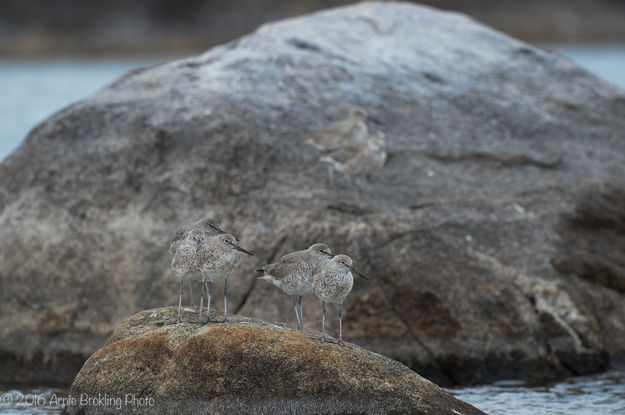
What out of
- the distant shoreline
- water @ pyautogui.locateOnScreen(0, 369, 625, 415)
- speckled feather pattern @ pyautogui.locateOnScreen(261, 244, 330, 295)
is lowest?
water @ pyautogui.locateOnScreen(0, 369, 625, 415)

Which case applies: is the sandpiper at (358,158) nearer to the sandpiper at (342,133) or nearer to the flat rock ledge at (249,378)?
the sandpiper at (342,133)

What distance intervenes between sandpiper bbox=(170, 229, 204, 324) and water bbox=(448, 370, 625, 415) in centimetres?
353

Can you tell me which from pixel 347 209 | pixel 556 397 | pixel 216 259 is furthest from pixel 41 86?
pixel 216 259

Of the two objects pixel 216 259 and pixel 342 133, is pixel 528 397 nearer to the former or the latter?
pixel 342 133

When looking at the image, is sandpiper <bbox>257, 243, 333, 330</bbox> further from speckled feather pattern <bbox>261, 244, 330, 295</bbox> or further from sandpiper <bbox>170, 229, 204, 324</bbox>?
sandpiper <bbox>170, 229, 204, 324</bbox>

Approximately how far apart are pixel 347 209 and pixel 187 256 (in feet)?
10.8

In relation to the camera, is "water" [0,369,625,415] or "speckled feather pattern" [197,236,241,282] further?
"water" [0,369,625,415]

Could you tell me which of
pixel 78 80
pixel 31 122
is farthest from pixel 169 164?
pixel 78 80

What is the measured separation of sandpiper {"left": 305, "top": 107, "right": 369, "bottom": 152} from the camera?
1166cm

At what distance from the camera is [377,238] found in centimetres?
1103

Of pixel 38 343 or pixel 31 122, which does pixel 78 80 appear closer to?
pixel 31 122

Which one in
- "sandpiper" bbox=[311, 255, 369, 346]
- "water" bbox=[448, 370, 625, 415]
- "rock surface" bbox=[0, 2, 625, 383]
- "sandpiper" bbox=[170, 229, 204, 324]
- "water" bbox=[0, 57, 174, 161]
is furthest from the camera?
"water" bbox=[0, 57, 174, 161]

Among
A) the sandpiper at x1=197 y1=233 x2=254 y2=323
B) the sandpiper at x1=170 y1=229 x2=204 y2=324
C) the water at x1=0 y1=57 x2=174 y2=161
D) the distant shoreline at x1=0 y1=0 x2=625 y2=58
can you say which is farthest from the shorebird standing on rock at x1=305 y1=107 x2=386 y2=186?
the distant shoreline at x1=0 y1=0 x2=625 y2=58

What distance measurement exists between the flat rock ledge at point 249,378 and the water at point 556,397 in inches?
78.5
